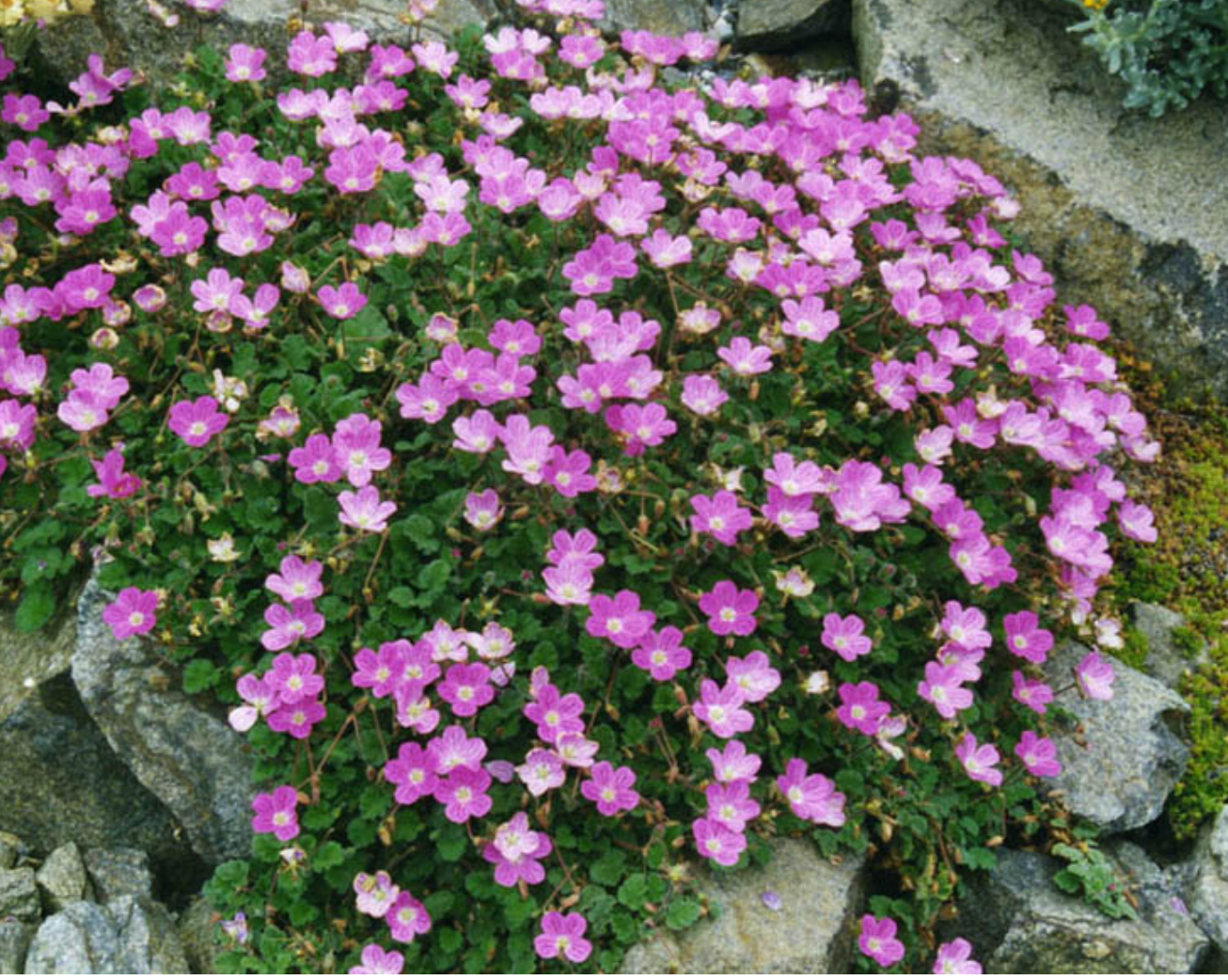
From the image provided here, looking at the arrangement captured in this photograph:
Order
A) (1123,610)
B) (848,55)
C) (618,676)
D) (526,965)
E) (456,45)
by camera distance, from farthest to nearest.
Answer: (848,55) → (456,45) → (1123,610) → (618,676) → (526,965)

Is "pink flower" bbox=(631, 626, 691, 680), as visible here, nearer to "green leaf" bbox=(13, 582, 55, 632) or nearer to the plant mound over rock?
the plant mound over rock

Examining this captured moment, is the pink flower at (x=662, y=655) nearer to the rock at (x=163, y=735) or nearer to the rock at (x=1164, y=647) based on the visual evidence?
the rock at (x=163, y=735)

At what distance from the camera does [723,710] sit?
333 centimetres

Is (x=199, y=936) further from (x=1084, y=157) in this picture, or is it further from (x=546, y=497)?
(x=1084, y=157)

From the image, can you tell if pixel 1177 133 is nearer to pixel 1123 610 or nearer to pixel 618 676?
pixel 1123 610

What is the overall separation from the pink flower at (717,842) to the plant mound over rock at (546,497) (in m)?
0.01

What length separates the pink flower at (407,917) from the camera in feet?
10.5

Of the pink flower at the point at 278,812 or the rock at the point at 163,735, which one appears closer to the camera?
the pink flower at the point at 278,812

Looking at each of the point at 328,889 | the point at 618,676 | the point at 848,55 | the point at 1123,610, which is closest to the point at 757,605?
the point at 618,676

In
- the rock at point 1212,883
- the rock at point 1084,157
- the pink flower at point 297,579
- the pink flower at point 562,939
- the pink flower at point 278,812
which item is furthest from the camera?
the rock at point 1084,157

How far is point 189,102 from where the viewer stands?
4.51m

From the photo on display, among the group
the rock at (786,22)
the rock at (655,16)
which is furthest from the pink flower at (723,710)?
the rock at (786,22)

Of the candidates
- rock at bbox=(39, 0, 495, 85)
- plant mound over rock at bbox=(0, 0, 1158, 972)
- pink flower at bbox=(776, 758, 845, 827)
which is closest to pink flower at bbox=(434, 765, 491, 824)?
plant mound over rock at bbox=(0, 0, 1158, 972)

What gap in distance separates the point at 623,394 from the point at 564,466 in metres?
0.28
